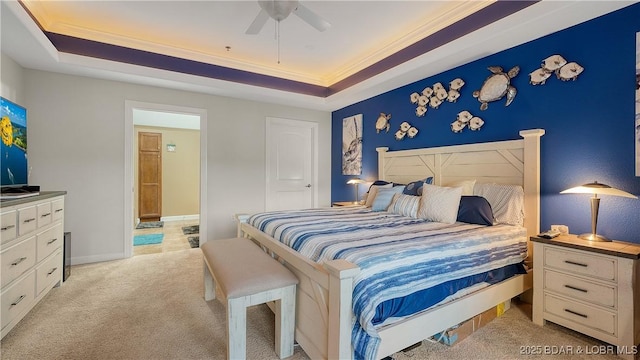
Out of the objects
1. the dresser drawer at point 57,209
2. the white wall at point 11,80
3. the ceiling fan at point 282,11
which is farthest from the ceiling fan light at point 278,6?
the white wall at point 11,80

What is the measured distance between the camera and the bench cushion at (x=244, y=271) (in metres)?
1.61

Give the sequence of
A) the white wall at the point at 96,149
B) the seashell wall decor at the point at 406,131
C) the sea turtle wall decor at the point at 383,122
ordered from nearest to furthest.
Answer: the white wall at the point at 96,149 < the seashell wall decor at the point at 406,131 < the sea turtle wall decor at the point at 383,122

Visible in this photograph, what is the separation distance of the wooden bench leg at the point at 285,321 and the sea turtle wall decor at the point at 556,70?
278 centimetres

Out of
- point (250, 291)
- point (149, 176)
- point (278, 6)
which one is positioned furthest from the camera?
point (149, 176)

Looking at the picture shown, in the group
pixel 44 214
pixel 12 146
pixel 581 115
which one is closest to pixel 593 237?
pixel 581 115

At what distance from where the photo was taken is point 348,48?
144 inches

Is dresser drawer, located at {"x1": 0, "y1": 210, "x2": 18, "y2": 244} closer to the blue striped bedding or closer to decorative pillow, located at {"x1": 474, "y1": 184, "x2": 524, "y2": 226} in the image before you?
the blue striped bedding

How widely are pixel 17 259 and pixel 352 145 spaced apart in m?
4.20

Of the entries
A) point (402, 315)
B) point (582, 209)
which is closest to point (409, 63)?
point (582, 209)

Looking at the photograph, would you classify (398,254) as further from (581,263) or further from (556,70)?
(556,70)

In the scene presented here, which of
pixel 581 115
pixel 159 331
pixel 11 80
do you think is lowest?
pixel 159 331

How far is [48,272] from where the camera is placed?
2.46m

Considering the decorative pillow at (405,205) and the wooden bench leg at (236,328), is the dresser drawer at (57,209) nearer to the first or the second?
the wooden bench leg at (236,328)

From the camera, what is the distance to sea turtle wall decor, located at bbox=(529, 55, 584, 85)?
2330mm
